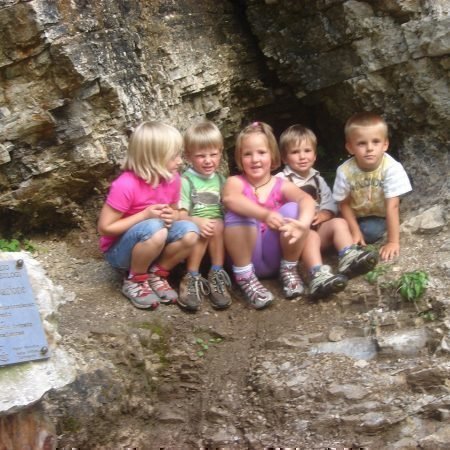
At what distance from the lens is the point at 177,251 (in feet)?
15.5

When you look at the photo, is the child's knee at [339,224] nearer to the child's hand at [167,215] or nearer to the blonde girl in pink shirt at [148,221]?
the blonde girl in pink shirt at [148,221]

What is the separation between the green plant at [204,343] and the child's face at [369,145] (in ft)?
5.09

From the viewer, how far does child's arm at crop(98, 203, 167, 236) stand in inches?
181

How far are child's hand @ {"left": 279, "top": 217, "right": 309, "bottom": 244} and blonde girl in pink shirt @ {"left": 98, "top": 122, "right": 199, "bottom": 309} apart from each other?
56 centimetres

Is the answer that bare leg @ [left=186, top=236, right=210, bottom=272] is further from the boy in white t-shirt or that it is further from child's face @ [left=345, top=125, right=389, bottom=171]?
child's face @ [left=345, top=125, right=389, bottom=171]

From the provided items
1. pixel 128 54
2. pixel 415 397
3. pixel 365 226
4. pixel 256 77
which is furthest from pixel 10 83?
pixel 415 397

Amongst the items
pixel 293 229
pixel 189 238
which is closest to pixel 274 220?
pixel 293 229

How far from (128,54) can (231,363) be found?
2324 mm

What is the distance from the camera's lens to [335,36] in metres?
5.74

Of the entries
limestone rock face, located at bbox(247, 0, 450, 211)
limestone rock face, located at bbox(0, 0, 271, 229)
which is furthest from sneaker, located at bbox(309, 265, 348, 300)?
limestone rock face, located at bbox(0, 0, 271, 229)

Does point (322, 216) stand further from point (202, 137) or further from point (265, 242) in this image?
point (202, 137)

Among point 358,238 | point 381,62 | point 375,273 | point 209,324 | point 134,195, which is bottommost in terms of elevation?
point 209,324

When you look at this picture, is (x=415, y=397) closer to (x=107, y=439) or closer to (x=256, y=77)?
(x=107, y=439)

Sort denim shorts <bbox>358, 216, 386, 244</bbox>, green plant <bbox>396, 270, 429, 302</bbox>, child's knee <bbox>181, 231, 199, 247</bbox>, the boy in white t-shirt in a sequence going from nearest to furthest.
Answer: green plant <bbox>396, 270, 429, 302</bbox> → child's knee <bbox>181, 231, 199, 247</bbox> → the boy in white t-shirt → denim shorts <bbox>358, 216, 386, 244</bbox>
